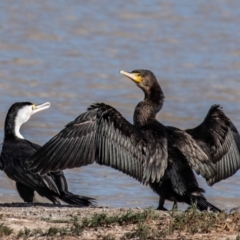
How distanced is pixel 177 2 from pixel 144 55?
24.0ft

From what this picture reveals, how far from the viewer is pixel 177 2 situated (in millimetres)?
29016

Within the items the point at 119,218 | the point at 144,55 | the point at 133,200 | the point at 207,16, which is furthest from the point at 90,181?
the point at 207,16

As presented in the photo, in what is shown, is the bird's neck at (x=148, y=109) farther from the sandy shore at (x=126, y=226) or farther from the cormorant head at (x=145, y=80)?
the sandy shore at (x=126, y=226)

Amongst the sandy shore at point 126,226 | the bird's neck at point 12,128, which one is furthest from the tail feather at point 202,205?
the bird's neck at point 12,128

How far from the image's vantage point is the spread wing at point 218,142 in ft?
36.1

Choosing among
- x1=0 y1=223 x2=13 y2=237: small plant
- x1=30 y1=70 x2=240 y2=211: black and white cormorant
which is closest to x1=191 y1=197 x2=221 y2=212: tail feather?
x1=30 y1=70 x2=240 y2=211: black and white cormorant

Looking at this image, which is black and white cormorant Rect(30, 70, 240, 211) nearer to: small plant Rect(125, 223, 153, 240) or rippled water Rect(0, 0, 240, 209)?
small plant Rect(125, 223, 153, 240)

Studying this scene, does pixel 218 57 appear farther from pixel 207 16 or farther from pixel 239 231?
pixel 239 231

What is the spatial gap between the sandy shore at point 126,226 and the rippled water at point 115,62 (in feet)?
11.3

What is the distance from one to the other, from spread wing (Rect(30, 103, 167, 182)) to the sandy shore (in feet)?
2.71

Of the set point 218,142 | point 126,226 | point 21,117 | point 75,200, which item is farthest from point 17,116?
point 126,226

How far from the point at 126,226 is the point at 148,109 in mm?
2358

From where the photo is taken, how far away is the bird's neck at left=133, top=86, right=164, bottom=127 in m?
10.9

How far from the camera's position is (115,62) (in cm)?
2108
